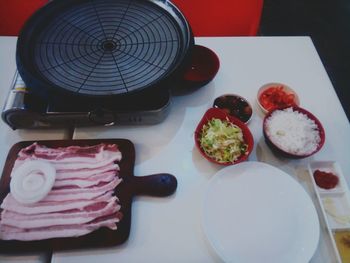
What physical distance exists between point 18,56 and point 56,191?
518mm

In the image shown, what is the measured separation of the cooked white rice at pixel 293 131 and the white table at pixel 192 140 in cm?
9

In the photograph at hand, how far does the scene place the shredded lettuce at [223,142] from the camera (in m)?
1.26

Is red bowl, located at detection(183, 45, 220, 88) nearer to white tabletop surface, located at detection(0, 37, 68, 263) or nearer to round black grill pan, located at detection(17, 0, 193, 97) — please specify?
round black grill pan, located at detection(17, 0, 193, 97)

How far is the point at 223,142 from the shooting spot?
4.11 ft

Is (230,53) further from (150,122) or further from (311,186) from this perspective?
(311,186)

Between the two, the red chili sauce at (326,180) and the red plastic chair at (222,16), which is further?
the red plastic chair at (222,16)

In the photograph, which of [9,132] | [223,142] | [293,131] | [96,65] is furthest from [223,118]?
[9,132]

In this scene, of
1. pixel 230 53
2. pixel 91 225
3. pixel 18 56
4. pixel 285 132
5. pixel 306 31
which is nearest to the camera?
pixel 91 225

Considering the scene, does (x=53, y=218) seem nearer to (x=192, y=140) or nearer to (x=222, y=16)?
(x=192, y=140)

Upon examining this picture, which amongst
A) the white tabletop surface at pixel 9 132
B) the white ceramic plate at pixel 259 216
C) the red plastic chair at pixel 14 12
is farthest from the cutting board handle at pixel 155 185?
the red plastic chair at pixel 14 12

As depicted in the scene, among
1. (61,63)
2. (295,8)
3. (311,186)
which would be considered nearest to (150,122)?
(61,63)

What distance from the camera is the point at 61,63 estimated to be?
50.5 inches

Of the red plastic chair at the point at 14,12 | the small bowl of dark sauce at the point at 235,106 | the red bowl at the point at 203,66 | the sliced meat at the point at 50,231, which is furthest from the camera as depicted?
the red plastic chair at the point at 14,12

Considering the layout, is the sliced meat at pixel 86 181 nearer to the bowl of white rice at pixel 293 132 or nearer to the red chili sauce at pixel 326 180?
the bowl of white rice at pixel 293 132
